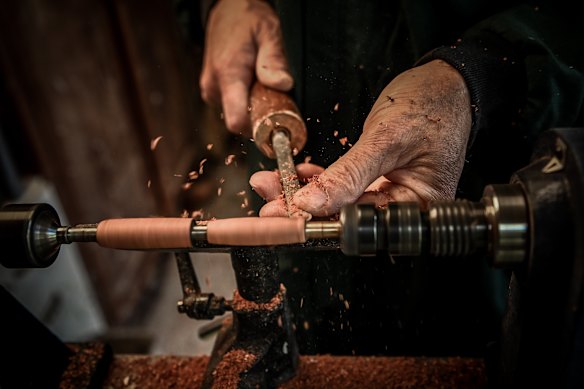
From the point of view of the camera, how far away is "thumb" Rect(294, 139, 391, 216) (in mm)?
911

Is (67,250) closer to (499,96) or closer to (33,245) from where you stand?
(33,245)

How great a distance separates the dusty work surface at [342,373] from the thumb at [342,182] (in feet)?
1.41

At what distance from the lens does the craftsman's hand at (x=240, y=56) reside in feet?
4.97

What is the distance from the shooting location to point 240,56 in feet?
5.23

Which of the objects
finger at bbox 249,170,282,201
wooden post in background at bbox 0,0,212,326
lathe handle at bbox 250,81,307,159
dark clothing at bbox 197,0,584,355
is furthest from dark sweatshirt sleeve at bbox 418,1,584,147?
wooden post in background at bbox 0,0,212,326

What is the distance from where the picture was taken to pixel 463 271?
1483 millimetres

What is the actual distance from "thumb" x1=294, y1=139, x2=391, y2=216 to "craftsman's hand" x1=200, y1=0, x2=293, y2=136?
1.82ft

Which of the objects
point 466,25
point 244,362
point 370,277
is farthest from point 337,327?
point 466,25

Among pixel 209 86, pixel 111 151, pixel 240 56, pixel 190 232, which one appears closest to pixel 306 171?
pixel 190 232

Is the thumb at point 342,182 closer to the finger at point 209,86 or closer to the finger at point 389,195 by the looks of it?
the finger at point 389,195

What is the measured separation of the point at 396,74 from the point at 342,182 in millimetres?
439

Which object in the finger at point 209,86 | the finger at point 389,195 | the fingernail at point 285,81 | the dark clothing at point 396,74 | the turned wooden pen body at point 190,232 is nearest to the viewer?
the turned wooden pen body at point 190,232

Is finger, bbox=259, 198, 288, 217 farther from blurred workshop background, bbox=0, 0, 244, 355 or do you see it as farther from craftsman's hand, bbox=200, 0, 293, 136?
craftsman's hand, bbox=200, 0, 293, 136

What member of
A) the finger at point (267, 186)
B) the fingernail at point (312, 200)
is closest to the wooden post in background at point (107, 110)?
the finger at point (267, 186)
